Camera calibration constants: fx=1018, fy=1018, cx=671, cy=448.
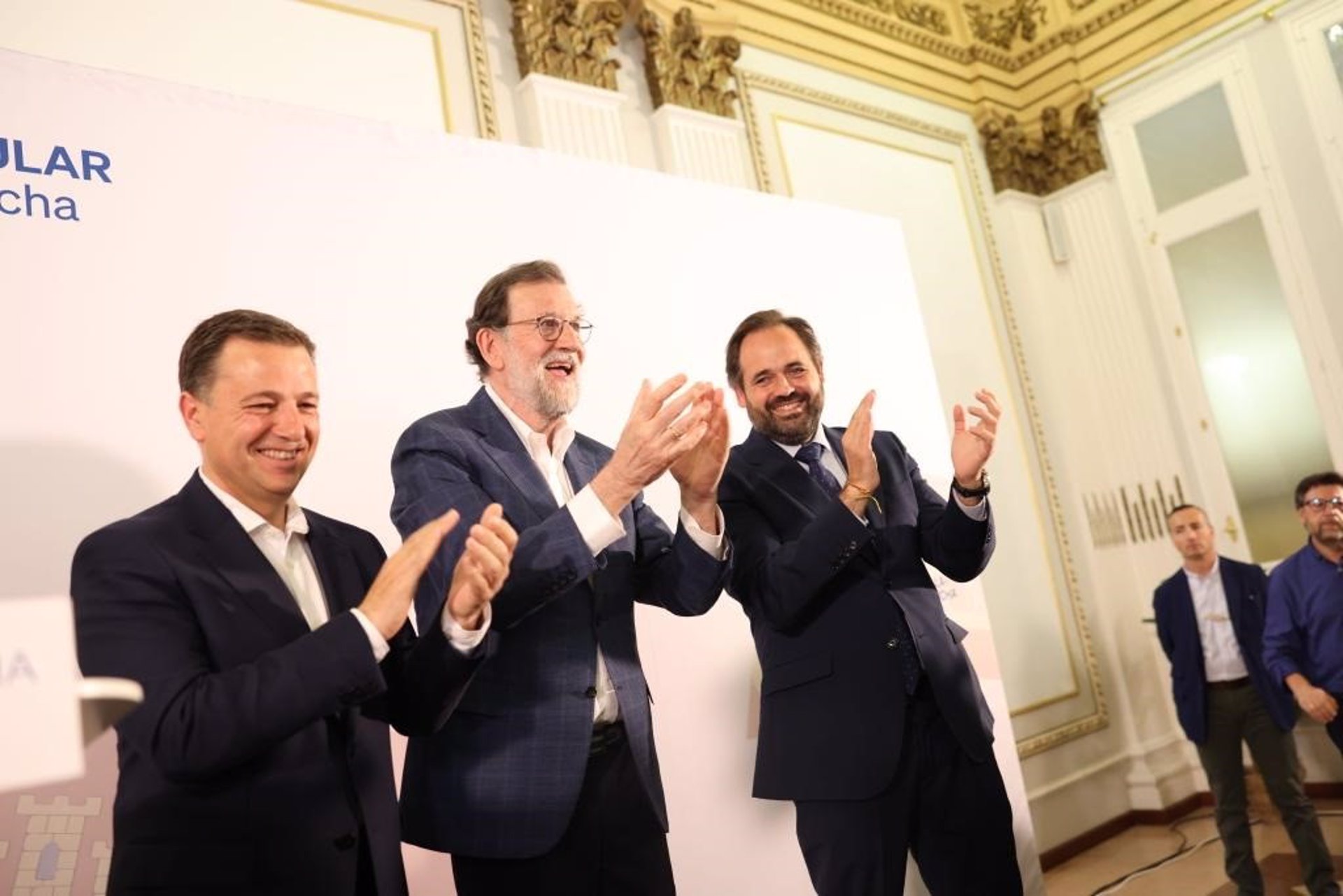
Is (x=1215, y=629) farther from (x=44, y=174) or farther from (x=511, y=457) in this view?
(x=44, y=174)

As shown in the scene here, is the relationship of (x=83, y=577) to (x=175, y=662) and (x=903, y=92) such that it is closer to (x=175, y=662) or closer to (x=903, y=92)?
(x=175, y=662)

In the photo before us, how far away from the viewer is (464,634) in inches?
59.4

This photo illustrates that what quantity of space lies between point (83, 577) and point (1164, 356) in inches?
211

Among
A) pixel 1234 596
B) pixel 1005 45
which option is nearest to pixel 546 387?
pixel 1234 596

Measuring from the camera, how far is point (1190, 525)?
4.43 metres

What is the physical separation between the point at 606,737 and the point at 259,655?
0.61 metres

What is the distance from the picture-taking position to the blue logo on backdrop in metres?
1.76

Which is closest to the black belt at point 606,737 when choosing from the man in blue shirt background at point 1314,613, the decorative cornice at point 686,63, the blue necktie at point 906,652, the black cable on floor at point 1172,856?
the blue necktie at point 906,652

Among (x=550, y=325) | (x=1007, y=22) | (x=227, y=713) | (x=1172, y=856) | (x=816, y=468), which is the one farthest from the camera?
(x=1007, y=22)

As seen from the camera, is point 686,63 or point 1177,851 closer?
point 686,63

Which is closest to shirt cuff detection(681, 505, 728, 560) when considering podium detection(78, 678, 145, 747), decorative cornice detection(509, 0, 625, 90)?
podium detection(78, 678, 145, 747)

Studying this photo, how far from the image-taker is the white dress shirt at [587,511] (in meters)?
1.63

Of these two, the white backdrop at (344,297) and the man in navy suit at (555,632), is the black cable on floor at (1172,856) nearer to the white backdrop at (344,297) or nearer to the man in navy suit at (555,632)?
the white backdrop at (344,297)

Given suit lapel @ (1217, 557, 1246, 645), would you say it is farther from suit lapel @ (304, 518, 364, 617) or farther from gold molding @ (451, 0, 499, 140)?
suit lapel @ (304, 518, 364, 617)
